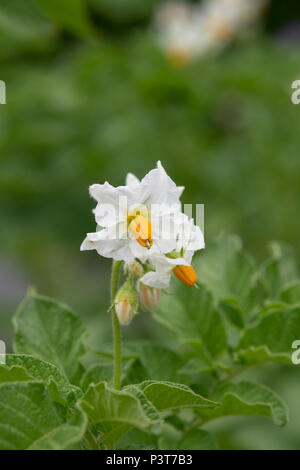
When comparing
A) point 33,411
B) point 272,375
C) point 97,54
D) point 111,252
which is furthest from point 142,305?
point 97,54

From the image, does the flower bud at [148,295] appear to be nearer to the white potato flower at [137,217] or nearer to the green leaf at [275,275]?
the white potato flower at [137,217]

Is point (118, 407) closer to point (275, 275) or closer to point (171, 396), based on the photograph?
point (171, 396)

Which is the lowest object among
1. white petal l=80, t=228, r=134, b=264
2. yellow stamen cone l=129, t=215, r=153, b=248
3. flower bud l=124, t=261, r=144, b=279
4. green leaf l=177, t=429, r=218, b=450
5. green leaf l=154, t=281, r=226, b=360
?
green leaf l=177, t=429, r=218, b=450

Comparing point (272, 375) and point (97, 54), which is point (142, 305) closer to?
point (272, 375)

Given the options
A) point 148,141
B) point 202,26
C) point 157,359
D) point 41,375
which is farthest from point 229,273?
point 202,26

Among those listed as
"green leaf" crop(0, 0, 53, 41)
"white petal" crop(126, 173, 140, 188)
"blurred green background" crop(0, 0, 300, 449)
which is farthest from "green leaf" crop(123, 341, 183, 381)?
"blurred green background" crop(0, 0, 300, 449)

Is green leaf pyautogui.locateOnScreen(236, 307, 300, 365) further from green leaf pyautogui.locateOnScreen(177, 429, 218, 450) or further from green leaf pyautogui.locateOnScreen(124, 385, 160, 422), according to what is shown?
green leaf pyautogui.locateOnScreen(124, 385, 160, 422)
